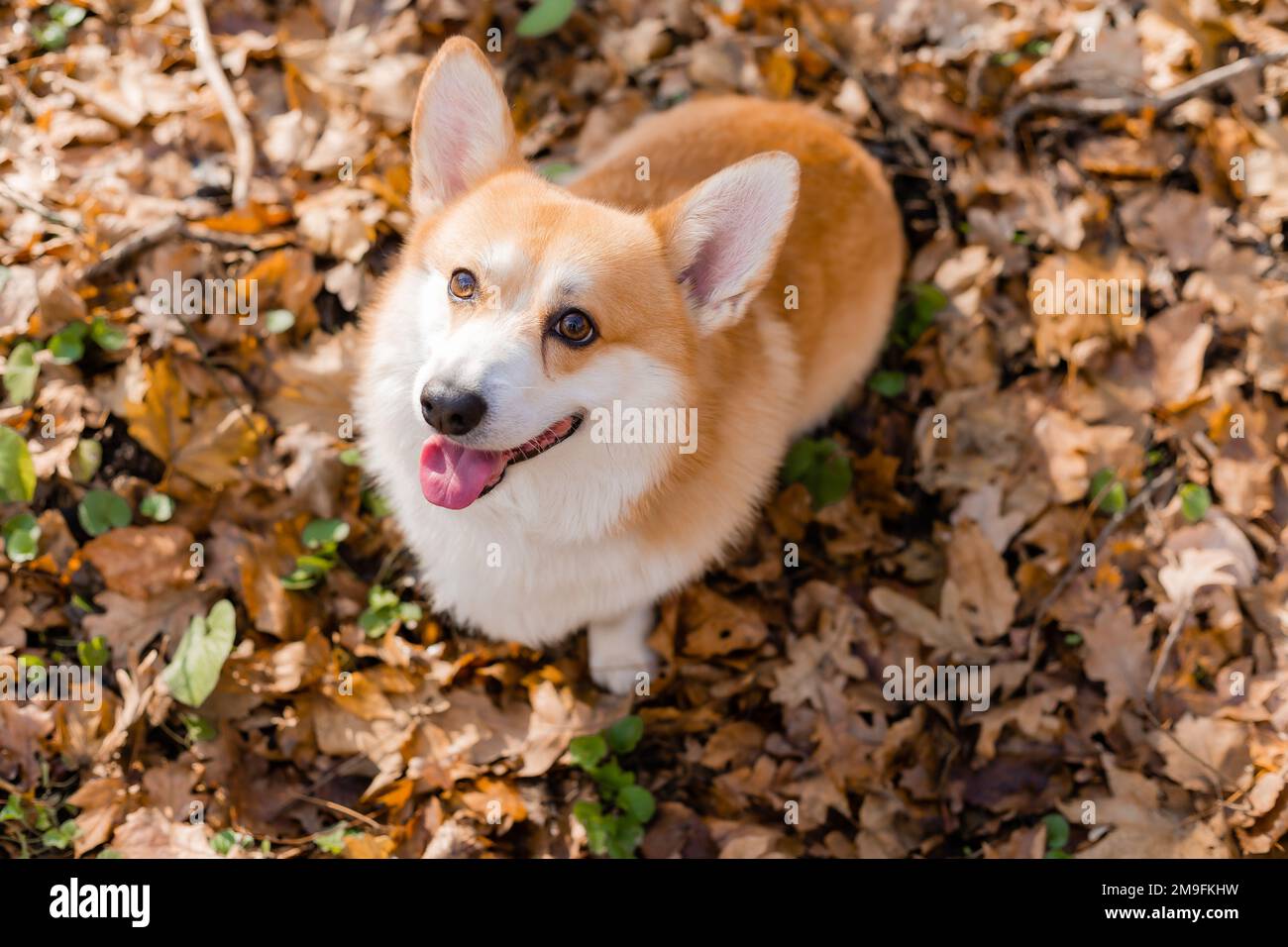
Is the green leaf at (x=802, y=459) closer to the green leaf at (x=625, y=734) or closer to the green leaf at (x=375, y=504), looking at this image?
the green leaf at (x=625, y=734)

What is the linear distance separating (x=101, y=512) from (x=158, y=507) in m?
0.18

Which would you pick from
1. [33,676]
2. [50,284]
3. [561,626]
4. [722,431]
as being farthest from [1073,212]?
[33,676]

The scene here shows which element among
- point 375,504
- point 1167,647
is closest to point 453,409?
point 375,504

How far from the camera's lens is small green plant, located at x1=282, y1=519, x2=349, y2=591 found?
322 cm

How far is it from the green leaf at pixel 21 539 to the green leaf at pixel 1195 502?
4.21m

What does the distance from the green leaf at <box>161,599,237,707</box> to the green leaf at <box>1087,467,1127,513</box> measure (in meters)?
3.21

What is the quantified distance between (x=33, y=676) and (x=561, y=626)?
176cm

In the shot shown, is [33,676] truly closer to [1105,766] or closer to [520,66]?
[520,66]

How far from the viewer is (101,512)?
125 inches

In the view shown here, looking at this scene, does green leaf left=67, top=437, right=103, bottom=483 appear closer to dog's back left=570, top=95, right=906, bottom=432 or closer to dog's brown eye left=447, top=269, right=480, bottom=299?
dog's brown eye left=447, top=269, right=480, bottom=299

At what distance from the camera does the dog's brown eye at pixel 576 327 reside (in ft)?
7.83

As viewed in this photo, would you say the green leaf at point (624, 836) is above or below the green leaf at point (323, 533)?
below

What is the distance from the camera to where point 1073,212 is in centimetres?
392

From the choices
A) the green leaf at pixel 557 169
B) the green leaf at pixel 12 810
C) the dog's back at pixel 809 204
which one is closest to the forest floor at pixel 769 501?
the green leaf at pixel 12 810
